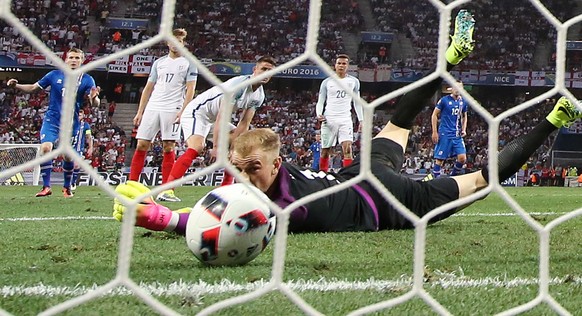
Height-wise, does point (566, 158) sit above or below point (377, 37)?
below

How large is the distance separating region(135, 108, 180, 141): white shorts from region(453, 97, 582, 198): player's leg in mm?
2718

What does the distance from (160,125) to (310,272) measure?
364 centimetres

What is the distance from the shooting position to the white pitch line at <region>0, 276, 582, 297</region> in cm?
161

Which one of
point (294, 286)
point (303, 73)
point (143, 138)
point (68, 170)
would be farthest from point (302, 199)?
point (303, 73)

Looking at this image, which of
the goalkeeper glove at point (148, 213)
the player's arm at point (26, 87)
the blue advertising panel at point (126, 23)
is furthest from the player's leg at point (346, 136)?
the blue advertising panel at point (126, 23)

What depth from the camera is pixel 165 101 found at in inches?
211

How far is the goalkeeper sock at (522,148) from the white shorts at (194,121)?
8.11 feet

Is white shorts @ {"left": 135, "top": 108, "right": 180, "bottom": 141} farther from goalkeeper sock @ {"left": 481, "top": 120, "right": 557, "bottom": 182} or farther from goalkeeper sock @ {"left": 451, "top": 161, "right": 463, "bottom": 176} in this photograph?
goalkeeper sock @ {"left": 451, "top": 161, "right": 463, "bottom": 176}

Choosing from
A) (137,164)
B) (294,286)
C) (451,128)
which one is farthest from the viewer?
(451,128)

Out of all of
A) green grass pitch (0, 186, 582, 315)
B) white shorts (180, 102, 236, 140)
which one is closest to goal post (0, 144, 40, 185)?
white shorts (180, 102, 236, 140)

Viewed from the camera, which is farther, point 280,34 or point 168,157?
point 280,34

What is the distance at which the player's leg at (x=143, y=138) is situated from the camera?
5180 millimetres

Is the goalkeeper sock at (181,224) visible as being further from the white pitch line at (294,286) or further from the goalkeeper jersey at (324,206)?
the white pitch line at (294,286)

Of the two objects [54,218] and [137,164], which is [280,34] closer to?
[137,164]
